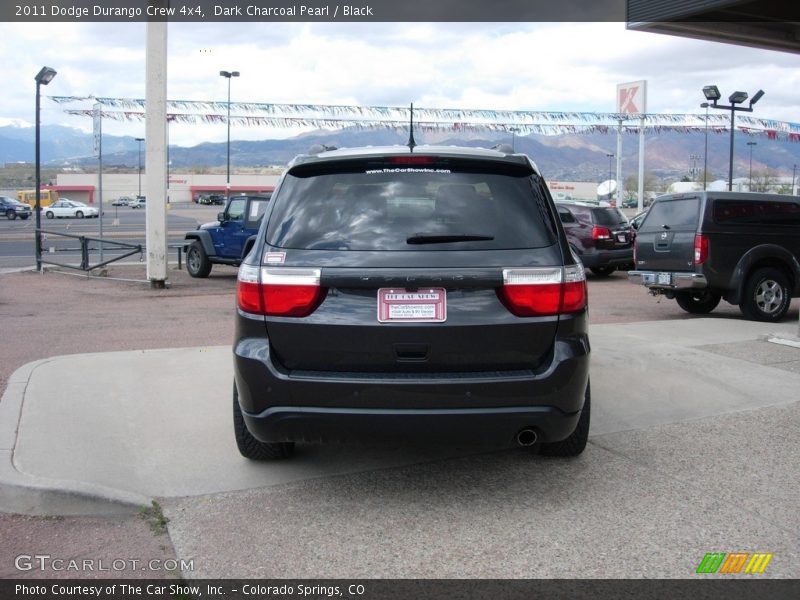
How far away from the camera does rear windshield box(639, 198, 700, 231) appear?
11453mm

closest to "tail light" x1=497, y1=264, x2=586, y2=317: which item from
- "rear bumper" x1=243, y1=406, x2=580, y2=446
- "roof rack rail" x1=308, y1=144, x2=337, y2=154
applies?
"rear bumper" x1=243, y1=406, x2=580, y2=446

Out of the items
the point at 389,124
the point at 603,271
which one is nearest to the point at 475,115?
the point at 389,124

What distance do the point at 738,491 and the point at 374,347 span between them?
2.35m

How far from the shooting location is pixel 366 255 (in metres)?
4.16

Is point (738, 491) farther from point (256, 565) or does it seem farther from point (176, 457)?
point (176, 457)

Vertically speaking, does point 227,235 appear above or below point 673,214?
below

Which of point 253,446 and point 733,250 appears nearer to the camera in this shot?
point 253,446

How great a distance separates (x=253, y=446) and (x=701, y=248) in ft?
27.1

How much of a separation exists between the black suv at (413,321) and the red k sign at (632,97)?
49.5 m

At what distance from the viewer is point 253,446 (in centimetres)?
495

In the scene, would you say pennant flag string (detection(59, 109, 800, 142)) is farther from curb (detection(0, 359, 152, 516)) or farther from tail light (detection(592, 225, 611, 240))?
curb (detection(0, 359, 152, 516))

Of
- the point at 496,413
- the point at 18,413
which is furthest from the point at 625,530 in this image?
the point at 18,413

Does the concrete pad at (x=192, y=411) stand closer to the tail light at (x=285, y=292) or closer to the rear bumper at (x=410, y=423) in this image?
the rear bumper at (x=410, y=423)

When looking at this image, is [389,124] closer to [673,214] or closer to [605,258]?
[605,258]
